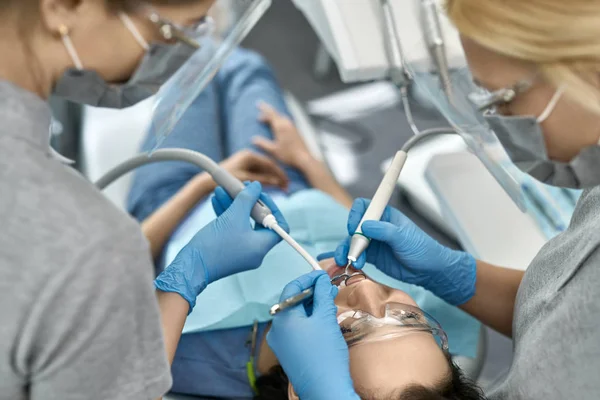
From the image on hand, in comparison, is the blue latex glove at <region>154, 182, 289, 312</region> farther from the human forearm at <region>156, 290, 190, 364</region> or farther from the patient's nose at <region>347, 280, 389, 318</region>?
the patient's nose at <region>347, 280, 389, 318</region>

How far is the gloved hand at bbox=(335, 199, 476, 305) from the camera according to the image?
1.36 m

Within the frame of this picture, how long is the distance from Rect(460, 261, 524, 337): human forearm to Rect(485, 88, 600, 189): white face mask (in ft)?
1.50

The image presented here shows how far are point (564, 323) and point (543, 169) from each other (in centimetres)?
26

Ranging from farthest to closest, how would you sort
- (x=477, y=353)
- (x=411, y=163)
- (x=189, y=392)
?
(x=411, y=163) → (x=477, y=353) → (x=189, y=392)

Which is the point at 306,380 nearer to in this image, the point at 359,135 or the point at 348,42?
the point at 348,42

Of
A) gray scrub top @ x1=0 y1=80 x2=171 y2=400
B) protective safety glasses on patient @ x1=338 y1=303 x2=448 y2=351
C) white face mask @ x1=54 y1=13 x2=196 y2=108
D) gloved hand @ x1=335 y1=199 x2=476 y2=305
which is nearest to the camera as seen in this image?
gray scrub top @ x1=0 y1=80 x2=171 y2=400

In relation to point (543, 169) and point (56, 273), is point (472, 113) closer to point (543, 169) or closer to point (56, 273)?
point (543, 169)

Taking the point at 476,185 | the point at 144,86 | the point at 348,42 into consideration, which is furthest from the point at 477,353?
Answer: the point at 144,86

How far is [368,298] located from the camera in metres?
1.31

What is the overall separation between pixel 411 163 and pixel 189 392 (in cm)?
119

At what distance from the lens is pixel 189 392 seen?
1516mm

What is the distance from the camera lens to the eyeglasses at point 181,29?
92cm

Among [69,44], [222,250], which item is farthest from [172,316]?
[69,44]

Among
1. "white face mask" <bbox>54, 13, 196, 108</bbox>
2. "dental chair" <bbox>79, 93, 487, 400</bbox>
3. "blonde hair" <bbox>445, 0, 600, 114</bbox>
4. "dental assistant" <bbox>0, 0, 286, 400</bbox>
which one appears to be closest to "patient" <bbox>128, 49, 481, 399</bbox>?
"dental chair" <bbox>79, 93, 487, 400</bbox>
